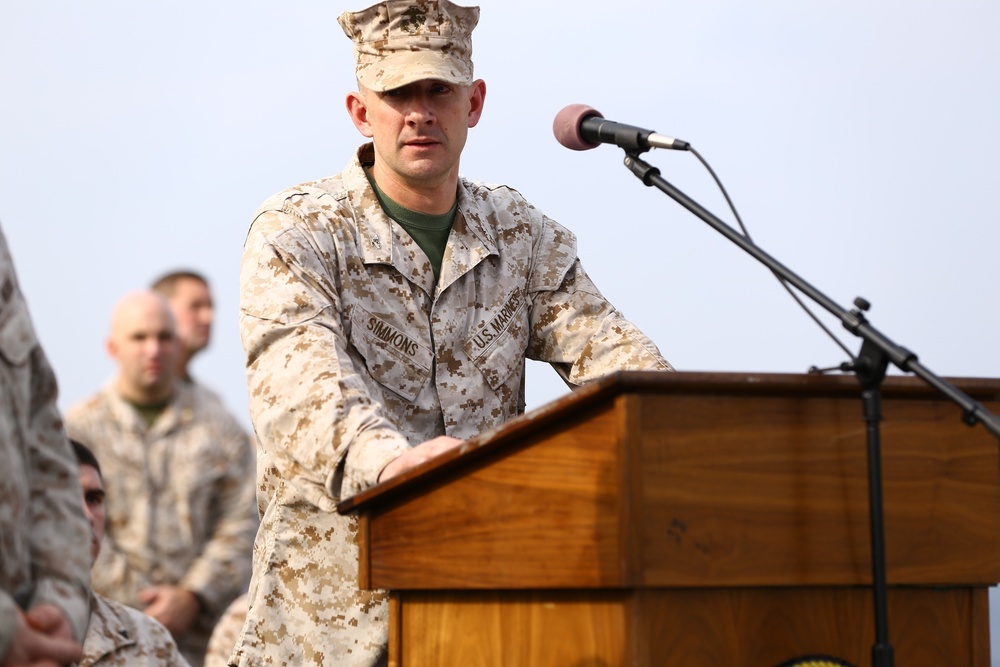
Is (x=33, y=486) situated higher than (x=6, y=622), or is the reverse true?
(x=33, y=486)

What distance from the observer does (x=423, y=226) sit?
11.8ft

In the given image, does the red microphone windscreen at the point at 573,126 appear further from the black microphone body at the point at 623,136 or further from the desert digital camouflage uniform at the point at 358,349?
the desert digital camouflage uniform at the point at 358,349

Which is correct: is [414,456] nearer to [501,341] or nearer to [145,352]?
[501,341]

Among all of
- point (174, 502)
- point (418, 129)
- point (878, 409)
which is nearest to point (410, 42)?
point (418, 129)

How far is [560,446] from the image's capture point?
2.52m

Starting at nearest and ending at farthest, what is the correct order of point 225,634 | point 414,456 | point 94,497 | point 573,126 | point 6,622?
point 6,622, point 414,456, point 573,126, point 94,497, point 225,634

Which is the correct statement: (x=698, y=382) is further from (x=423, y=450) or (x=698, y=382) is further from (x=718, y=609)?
(x=423, y=450)

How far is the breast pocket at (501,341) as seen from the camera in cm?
355

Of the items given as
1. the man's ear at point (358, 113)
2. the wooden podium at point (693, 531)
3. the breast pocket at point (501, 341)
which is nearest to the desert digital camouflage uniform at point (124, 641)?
the breast pocket at point (501, 341)

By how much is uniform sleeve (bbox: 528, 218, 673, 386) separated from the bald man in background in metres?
2.32

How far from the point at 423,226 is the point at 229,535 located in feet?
8.06

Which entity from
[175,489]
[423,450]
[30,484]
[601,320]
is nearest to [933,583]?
[423,450]

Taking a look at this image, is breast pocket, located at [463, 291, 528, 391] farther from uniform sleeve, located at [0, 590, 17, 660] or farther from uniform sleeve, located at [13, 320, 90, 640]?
uniform sleeve, located at [0, 590, 17, 660]

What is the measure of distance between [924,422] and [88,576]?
1371 millimetres
